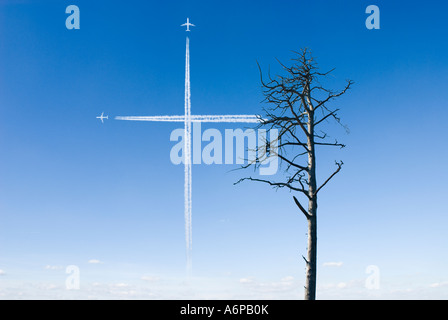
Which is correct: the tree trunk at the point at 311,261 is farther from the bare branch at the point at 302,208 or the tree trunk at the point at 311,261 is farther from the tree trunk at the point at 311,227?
the bare branch at the point at 302,208

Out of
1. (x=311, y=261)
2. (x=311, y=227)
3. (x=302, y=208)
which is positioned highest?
(x=302, y=208)

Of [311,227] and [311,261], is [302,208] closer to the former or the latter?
[311,227]

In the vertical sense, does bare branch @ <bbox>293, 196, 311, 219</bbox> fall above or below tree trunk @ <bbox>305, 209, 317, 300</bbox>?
above

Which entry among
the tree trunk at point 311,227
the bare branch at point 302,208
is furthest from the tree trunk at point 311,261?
the bare branch at point 302,208

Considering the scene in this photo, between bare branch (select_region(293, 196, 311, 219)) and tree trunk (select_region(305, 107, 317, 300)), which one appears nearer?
tree trunk (select_region(305, 107, 317, 300))

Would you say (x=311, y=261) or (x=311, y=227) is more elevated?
(x=311, y=227)

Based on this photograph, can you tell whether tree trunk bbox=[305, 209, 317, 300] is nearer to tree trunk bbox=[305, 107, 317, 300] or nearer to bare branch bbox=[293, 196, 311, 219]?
tree trunk bbox=[305, 107, 317, 300]

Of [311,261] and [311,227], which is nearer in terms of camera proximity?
[311,261]

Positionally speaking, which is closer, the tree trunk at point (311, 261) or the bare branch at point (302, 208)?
the tree trunk at point (311, 261)

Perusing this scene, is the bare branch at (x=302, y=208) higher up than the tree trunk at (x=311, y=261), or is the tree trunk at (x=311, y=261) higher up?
the bare branch at (x=302, y=208)

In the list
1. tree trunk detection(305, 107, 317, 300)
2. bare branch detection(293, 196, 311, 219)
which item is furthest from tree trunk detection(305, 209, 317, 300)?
bare branch detection(293, 196, 311, 219)

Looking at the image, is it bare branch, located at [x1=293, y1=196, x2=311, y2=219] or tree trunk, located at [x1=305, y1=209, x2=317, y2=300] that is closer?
tree trunk, located at [x1=305, y1=209, x2=317, y2=300]

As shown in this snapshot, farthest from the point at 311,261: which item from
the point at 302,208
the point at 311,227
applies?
the point at 302,208
